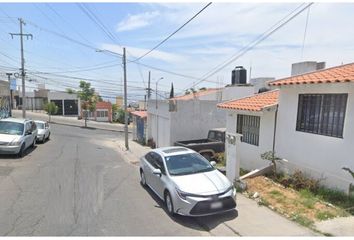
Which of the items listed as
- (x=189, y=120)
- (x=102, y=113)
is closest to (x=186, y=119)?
(x=189, y=120)

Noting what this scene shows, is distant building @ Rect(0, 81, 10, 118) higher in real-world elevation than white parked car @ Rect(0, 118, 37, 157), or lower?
higher

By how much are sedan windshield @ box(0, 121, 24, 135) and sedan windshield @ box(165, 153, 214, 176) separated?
9.95 m

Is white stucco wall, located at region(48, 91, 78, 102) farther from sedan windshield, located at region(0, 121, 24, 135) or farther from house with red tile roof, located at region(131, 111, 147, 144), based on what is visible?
sedan windshield, located at region(0, 121, 24, 135)

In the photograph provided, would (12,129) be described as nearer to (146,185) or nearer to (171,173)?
(146,185)

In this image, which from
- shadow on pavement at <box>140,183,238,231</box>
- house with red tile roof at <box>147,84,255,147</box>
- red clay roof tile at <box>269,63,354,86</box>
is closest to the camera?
shadow on pavement at <box>140,183,238,231</box>

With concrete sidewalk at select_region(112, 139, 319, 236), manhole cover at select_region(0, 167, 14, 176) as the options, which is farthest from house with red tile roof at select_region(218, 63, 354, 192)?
manhole cover at select_region(0, 167, 14, 176)

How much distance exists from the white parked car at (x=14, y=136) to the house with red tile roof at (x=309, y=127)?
403 inches

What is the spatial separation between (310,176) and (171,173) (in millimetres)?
4314

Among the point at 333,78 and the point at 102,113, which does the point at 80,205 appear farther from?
the point at 102,113

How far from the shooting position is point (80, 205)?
23.4ft

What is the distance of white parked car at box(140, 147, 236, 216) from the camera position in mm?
6275

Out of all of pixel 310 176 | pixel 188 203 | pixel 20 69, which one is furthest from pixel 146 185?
pixel 20 69

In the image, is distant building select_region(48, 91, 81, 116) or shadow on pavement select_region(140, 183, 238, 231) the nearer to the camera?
shadow on pavement select_region(140, 183, 238, 231)

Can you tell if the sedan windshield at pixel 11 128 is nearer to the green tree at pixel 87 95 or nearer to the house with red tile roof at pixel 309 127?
the house with red tile roof at pixel 309 127
